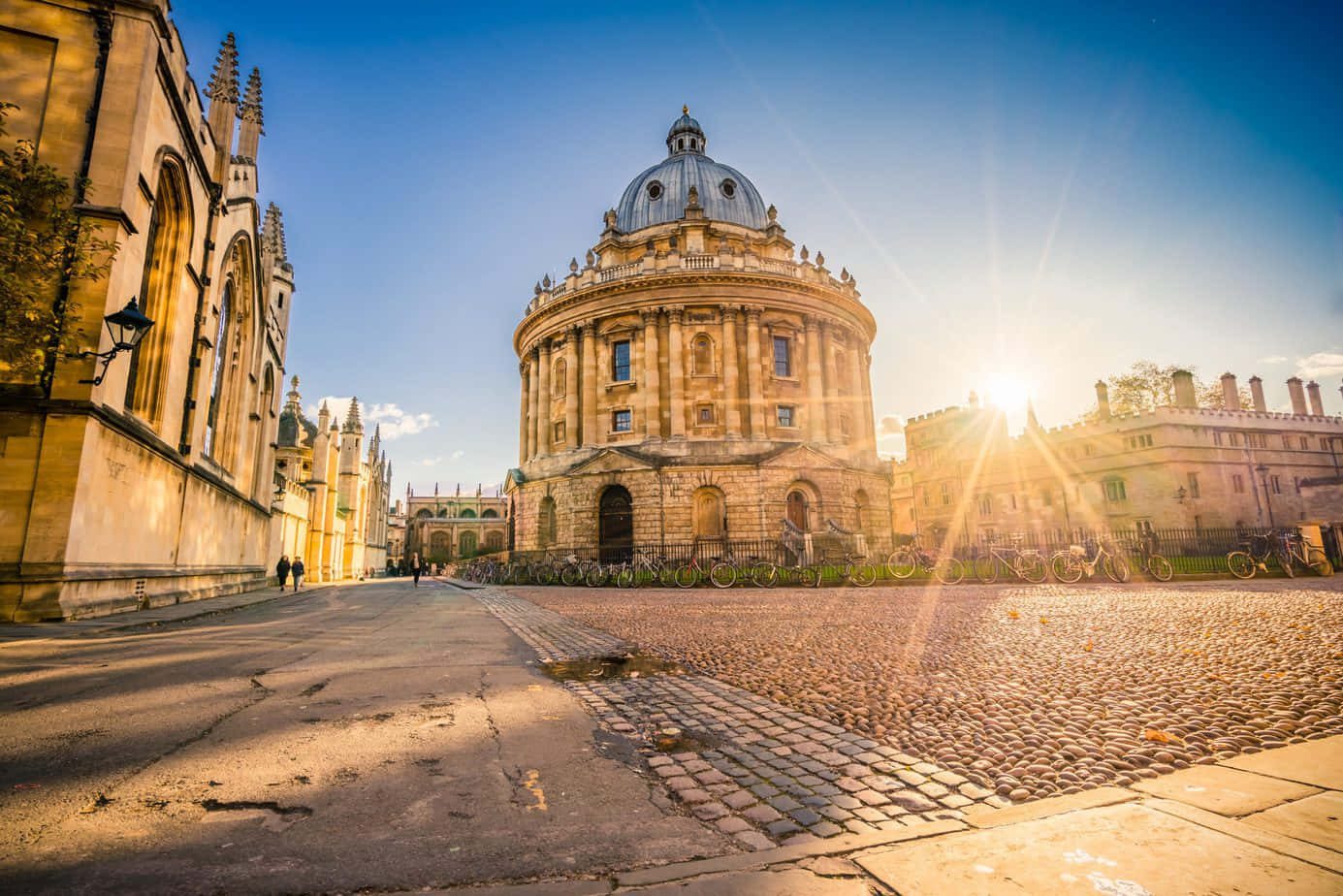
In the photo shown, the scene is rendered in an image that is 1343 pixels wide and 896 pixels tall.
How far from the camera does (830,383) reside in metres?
34.9

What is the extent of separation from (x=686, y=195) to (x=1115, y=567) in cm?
3261

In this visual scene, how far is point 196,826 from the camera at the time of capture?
2336mm

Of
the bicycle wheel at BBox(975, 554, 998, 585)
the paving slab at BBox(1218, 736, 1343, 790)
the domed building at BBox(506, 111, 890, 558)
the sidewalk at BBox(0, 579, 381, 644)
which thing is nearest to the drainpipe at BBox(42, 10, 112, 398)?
the sidewalk at BBox(0, 579, 381, 644)

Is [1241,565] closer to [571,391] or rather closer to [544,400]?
[571,391]

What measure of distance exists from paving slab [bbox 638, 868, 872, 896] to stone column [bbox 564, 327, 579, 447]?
3232cm

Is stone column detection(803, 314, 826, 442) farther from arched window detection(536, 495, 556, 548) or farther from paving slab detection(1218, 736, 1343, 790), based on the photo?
paving slab detection(1218, 736, 1343, 790)

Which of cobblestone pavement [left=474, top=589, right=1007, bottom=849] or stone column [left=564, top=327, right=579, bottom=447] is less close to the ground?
stone column [left=564, top=327, right=579, bottom=447]

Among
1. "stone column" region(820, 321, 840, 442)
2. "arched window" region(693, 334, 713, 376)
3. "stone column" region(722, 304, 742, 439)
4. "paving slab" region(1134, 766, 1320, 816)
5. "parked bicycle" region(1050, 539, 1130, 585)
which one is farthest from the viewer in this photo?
"stone column" region(820, 321, 840, 442)

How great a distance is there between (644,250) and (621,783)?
38993 millimetres

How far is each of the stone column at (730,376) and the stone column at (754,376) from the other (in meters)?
0.70

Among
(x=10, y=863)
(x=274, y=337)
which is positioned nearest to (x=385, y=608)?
(x=10, y=863)

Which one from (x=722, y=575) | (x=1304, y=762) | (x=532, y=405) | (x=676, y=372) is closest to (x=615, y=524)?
(x=676, y=372)

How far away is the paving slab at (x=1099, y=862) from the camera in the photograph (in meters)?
1.80

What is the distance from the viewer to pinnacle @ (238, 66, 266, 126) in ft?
66.2
